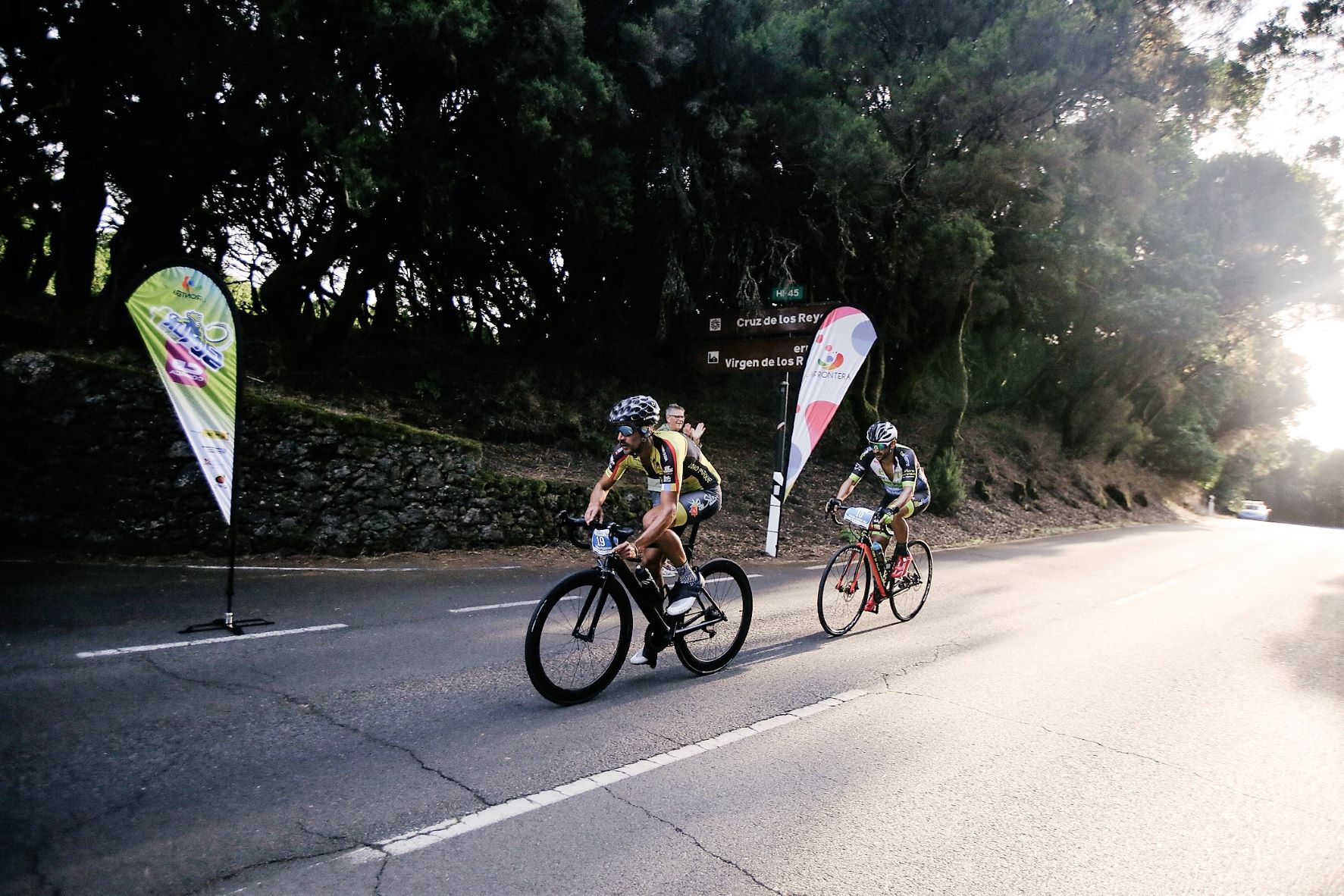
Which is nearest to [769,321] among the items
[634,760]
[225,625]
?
[225,625]

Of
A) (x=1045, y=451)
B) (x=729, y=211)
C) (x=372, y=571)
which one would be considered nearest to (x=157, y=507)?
(x=372, y=571)

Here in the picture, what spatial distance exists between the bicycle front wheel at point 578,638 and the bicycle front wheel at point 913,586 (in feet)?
12.9

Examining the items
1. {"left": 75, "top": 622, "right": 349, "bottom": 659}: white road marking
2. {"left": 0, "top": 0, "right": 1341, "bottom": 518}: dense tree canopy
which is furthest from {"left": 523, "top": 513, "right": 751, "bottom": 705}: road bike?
{"left": 0, "top": 0, "right": 1341, "bottom": 518}: dense tree canopy

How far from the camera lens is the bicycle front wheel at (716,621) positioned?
227 inches

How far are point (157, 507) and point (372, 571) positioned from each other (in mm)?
2500

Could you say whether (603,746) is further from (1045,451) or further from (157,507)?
(1045,451)

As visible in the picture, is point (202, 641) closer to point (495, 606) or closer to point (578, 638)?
point (495, 606)

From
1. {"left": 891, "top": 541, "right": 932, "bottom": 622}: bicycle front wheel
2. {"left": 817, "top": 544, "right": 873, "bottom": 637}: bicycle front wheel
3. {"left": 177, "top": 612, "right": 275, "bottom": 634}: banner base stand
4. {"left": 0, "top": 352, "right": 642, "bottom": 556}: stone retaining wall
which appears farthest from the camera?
{"left": 0, "top": 352, "right": 642, "bottom": 556}: stone retaining wall

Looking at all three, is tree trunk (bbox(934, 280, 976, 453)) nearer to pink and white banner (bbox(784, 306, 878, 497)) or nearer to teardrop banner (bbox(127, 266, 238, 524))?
pink and white banner (bbox(784, 306, 878, 497))

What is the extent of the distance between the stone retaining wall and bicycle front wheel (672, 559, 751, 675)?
5.96 m

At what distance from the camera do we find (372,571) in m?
9.33

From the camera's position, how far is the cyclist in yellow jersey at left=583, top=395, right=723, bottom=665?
5.12 meters

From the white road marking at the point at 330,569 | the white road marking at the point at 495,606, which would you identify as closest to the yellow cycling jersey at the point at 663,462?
the white road marking at the point at 495,606

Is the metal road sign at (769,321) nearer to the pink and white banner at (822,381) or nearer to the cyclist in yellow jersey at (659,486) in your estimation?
the pink and white banner at (822,381)
